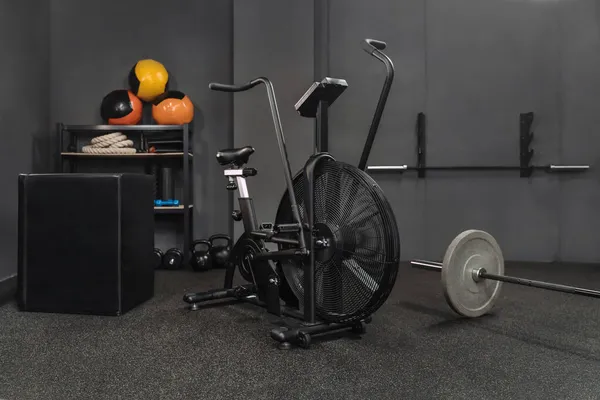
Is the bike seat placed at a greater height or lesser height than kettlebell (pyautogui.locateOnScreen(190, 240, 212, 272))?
greater

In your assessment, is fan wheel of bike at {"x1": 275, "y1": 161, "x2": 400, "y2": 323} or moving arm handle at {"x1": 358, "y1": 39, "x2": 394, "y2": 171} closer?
fan wheel of bike at {"x1": 275, "y1": 161, "x2": 400, "y2": 323}

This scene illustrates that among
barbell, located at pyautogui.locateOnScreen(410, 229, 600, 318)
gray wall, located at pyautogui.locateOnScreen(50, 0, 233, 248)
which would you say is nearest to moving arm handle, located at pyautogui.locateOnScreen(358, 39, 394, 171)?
barbell, located at pyautogui.locateOnScreen(410, 229, 600, 318)

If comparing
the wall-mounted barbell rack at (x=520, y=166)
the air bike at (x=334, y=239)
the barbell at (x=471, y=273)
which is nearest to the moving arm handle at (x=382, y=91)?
the air bike at (x=334, y=239)

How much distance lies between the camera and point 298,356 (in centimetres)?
191

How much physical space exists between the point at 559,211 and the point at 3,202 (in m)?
4.57

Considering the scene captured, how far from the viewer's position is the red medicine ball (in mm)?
4016

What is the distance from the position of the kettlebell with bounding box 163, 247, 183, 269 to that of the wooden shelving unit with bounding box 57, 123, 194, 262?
7 centimetres

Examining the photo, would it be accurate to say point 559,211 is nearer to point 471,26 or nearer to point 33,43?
point 471,26

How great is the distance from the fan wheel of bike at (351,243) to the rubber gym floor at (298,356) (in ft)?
0.58

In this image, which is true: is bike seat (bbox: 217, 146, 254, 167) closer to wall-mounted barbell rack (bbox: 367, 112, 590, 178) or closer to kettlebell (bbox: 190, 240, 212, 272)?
kettlebell (bbox: 190, 240, 212, 272)

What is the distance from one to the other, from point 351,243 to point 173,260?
7.77ft

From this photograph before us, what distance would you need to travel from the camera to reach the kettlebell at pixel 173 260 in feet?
13.2

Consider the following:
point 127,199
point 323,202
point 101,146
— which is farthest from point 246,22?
point 323,202

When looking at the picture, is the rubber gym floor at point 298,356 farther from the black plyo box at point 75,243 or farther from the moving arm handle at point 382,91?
the moving arm handle at point 382,91
